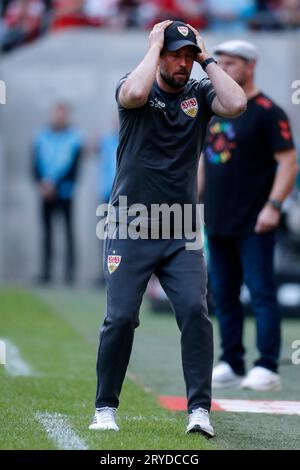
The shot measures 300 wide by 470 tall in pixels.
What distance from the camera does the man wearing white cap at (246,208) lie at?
7.87m

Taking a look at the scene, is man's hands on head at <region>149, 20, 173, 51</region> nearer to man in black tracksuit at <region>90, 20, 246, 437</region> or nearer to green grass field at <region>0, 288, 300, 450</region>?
man in black tracksuit at <region>90, 20, 246, 437</region>

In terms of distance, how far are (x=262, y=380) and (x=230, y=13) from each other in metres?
10.7

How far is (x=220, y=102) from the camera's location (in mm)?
5875

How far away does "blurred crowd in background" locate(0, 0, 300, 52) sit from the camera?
56.6 feet

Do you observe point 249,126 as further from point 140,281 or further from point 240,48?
point 140,281

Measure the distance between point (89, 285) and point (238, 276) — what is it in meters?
8.03

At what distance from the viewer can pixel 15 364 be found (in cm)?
856

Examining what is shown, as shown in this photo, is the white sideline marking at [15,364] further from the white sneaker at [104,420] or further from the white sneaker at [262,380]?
the white sneaker at [104,420]

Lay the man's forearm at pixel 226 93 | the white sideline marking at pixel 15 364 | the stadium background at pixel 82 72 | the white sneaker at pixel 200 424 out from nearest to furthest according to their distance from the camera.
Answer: the white sneaker at pixel 200 424 < the man's forearm at pixel 226 93 < the white sideline marking at pixel 15 364 < the stadium background at pixel 82 72

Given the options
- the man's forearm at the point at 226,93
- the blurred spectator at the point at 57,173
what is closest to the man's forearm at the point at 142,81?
the man's forearm at the point at 226,93

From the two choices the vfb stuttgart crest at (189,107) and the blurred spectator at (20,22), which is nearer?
the vfb stuttgart crest at (189,107)

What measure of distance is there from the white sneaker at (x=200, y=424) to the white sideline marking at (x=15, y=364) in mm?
2463
